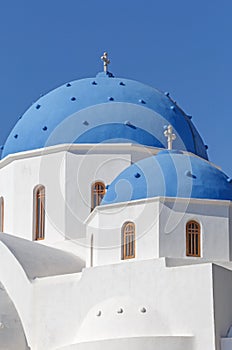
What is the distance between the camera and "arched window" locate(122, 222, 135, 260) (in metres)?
24.1

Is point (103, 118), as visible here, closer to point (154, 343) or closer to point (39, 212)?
point (39, 212)

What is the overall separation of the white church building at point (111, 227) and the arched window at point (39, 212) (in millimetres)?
33

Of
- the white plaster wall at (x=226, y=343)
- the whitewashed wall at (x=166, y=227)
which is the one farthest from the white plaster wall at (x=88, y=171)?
the white plaster wall at (x=226, y=343)

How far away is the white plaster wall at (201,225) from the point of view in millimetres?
23719

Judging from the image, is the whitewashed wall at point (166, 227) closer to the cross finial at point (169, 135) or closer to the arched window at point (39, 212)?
the cross finial at point (169, 135)

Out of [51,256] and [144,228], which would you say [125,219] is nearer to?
[144,228]

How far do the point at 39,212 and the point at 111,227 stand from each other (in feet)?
14.7

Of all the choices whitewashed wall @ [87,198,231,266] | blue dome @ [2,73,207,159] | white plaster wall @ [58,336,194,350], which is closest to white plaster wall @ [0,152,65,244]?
blue dome @ [2,73,207,159]

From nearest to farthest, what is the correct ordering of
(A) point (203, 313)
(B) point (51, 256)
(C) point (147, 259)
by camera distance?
1. (A) point (203, 313)
2. (C) point (147, 259)
3. (B) point (51, 256)

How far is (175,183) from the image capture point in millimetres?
24203

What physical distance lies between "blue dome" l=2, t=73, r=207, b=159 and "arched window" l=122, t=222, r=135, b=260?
14.8ft

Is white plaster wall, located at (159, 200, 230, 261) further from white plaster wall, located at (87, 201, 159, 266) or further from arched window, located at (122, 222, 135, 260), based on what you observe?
arched window, located at (122, 222, 135, 260)

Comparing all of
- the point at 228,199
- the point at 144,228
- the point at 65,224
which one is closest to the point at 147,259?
the point at 144,228

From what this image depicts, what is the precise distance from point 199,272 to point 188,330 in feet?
4.37
